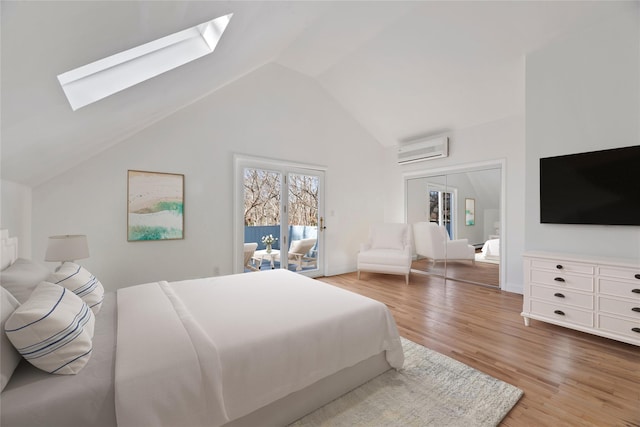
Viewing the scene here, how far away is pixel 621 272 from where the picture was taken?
2252 mm

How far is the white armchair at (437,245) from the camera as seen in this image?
458 centimetres

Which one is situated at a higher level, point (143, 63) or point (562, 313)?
point (143, 63)

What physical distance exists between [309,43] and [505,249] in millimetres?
4129

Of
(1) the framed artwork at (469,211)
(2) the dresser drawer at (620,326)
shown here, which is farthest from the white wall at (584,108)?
(1) the framed artwork at (469,211)

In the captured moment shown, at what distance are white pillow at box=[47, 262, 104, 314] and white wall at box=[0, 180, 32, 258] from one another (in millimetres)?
586

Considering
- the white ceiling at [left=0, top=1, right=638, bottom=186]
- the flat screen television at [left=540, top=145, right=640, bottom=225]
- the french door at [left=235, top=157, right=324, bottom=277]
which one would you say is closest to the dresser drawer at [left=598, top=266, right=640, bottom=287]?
the flat screen television at [left=540, top=145, right=640, bottom=225]

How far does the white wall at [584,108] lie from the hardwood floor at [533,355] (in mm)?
896

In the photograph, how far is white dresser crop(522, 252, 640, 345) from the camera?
222 cm

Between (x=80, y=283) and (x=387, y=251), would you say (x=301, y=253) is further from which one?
(x=80, y=283)

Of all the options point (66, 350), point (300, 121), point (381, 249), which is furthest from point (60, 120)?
point (381, 249)

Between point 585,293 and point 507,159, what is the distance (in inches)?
88.4

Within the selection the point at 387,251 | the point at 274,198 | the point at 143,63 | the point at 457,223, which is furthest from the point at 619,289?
the point at 274,198

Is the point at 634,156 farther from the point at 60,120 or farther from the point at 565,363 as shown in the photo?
the point at 60,120

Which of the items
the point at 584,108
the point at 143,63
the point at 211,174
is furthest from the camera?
the point at 211,174
